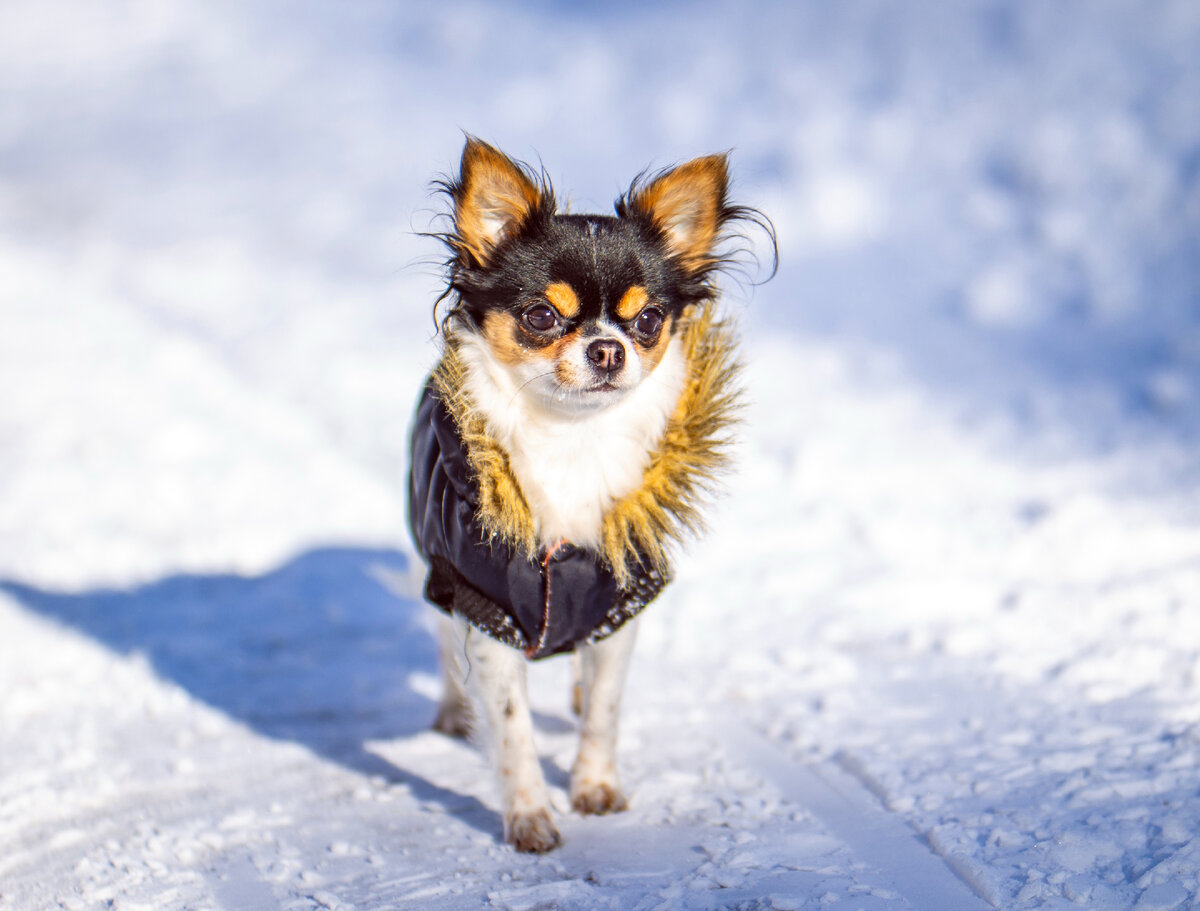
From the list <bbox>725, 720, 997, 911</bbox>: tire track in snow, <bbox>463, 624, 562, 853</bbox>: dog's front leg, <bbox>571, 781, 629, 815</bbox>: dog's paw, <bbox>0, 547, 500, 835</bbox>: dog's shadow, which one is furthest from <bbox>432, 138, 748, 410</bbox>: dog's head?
<bbox>0, 547, 500, 835</bbox>: dog's shadow

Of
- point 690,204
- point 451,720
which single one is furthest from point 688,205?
point 451,720

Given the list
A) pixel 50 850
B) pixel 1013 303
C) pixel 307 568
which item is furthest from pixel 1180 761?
pixel 1013 303

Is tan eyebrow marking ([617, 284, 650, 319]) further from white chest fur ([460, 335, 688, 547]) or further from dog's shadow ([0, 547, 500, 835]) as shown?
dog's shadow ([0, 547, 500, 835])

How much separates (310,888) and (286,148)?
9907 millimetres

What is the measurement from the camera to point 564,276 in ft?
8.36

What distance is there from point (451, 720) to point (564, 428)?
1.17m

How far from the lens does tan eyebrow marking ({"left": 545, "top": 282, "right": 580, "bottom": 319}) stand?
8.36 ft

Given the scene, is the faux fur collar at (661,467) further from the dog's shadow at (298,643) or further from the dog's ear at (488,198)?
the dog's shadow at (298,643)

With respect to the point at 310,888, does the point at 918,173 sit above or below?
above

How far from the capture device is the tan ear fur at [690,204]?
2703mm

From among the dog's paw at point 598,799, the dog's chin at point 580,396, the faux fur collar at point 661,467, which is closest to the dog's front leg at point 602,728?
the dog's paw at point 598,799

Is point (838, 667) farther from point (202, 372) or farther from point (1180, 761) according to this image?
point (202, 372)

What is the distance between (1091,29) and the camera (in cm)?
856

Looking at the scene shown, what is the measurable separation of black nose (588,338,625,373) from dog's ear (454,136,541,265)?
38cm
